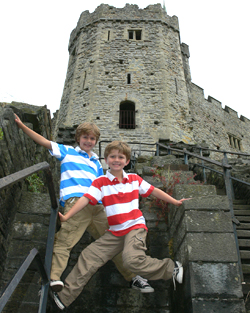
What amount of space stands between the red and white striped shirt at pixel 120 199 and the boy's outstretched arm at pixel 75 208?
0.06 m

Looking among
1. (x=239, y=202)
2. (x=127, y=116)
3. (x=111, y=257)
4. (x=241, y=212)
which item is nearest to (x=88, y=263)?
(x=111, y=257)

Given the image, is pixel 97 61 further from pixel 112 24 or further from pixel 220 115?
pixel 220 115

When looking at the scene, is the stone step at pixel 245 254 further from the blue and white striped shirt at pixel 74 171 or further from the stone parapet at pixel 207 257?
the blue and white striped shirt at pixel 74 171

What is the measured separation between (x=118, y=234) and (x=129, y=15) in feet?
53.6

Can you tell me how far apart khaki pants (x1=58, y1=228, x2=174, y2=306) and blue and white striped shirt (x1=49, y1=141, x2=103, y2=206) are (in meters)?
0.63

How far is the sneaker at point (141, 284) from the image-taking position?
2732 millimetres

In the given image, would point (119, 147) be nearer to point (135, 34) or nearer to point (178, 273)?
point (178, 273)

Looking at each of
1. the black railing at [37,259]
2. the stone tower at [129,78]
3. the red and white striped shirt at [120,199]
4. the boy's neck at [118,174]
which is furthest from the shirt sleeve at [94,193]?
the stone tower at [129,78]

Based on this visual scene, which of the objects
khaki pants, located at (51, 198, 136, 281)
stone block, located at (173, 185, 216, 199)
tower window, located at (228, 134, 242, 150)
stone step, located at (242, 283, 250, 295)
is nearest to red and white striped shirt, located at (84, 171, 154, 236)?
khaki pants, located at (51, 198, 136, 281)

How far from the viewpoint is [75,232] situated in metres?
3.08

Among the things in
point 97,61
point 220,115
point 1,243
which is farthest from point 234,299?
point 220,115

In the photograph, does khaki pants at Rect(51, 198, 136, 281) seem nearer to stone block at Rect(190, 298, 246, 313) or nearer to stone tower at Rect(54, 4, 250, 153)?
stone block at Rect(190, 298, 246, 313)

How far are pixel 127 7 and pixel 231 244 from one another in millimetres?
17165

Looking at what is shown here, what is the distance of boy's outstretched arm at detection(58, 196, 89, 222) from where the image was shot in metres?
2.82
